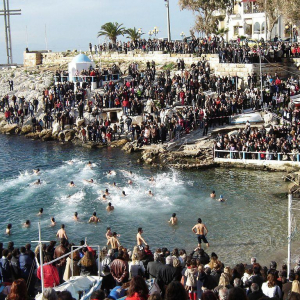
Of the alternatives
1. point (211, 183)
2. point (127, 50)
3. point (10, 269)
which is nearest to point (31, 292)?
point (10, 269)

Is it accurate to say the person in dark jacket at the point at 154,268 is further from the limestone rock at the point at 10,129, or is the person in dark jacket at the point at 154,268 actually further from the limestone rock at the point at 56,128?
the limestone rock at the point at 10,129

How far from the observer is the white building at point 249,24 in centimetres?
6031

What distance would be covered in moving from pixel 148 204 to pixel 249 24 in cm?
4316

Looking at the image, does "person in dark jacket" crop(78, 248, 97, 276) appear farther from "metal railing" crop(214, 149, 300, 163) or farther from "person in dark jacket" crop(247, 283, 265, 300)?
"metal railing" crop(214, 149, 300, 163)

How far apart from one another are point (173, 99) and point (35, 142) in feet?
38.5

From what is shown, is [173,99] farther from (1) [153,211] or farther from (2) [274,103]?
(1) [153,211]

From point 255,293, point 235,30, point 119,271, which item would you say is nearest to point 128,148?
point 119,271

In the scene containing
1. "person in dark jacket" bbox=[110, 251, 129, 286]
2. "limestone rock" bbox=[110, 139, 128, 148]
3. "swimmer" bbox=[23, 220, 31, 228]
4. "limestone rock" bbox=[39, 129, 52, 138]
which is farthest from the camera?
"limestone rock" bbox=[39, 129, 52, 138]

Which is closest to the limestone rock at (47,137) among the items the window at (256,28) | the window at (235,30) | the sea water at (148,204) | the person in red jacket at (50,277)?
the sea water at (148,204)

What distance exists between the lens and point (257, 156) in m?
30.4

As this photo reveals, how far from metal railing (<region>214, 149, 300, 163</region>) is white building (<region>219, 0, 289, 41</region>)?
31.8 metres

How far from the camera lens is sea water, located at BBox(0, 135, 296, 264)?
2034 centimetres

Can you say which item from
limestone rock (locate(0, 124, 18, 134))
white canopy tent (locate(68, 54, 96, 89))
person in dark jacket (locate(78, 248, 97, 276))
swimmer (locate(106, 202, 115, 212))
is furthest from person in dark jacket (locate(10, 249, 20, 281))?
white canopy tent (locate(68, 54, 96, 89))

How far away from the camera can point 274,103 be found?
36062 millimetres
